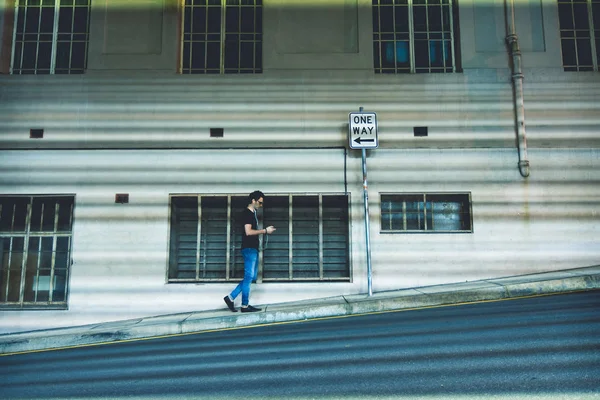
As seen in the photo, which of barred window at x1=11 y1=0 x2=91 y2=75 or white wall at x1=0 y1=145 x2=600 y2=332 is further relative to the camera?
barred window at x1=11 y1=0 x2=91 y2=75

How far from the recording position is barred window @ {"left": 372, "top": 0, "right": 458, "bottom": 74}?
360 inches

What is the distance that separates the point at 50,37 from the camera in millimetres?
9188

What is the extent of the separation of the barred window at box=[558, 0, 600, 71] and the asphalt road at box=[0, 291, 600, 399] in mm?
4884

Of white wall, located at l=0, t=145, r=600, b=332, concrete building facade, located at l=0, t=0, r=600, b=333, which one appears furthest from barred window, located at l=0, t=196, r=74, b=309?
white wall, located at l=0, t=145, r=600, b=332

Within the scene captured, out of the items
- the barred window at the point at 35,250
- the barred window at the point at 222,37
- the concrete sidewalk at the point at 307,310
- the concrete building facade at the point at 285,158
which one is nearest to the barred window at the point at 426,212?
the concrete building facade at the point at 285,158

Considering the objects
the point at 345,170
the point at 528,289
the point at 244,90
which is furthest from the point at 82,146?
the point at 528,289

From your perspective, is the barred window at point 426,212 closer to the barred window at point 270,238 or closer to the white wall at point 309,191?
the white wall at point 309,191

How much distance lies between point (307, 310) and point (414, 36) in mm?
5507

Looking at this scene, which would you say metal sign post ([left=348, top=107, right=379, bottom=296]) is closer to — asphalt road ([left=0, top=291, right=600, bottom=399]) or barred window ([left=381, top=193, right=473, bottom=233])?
barred window ([left=381, top=193, right=473, bottom=233])

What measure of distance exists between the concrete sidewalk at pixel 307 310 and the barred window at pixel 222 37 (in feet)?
14.5

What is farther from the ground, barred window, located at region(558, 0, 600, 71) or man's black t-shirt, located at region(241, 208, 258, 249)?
barred window, located at region(558, 0, 600, 71)

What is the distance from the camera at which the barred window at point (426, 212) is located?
852 centimetres

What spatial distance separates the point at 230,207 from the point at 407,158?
125 inches

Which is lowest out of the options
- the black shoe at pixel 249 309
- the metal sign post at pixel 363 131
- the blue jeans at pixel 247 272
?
the black shoe at pixel 249 309
